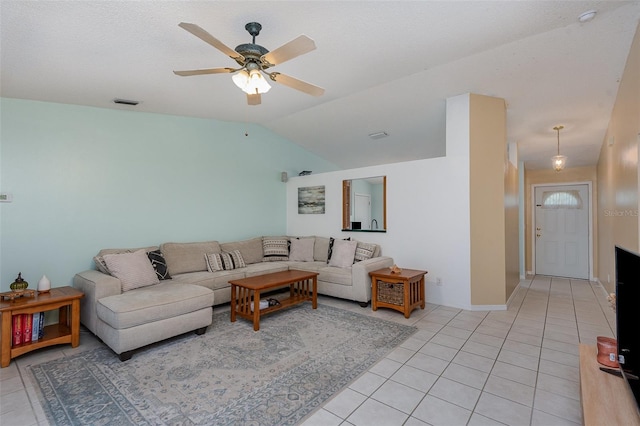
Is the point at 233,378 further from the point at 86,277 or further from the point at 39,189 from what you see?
the point at 39,189

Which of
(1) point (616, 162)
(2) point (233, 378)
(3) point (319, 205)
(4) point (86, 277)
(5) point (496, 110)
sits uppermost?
(5) point (496, 110)

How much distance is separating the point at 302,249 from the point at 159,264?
2.29 metres

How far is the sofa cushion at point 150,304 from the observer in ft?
8.53

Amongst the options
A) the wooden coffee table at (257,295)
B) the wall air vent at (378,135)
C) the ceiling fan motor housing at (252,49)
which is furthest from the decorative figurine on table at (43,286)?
the wall air vent at (378,135)

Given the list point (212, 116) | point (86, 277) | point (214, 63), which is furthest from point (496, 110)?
point (86, 277)

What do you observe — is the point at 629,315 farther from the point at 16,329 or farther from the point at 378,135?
the point at 378,135

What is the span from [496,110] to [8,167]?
5713 mm

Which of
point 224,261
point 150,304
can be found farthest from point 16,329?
point 224,261

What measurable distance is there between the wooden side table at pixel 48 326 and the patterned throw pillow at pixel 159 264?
2.75 feet

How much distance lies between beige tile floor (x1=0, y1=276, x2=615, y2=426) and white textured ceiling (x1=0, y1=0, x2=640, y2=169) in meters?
2.62

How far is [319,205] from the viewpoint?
5.63 meters

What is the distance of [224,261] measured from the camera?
4.48 meters

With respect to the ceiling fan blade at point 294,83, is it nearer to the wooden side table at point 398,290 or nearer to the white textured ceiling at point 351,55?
the white textured ceiling at point 351,55

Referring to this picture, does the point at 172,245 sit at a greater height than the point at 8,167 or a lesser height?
lesser
